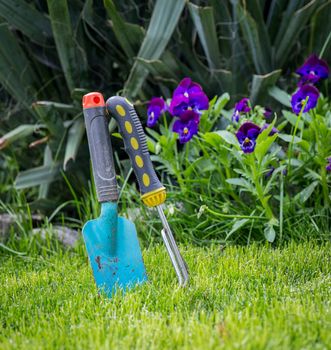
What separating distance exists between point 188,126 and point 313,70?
2.08ft

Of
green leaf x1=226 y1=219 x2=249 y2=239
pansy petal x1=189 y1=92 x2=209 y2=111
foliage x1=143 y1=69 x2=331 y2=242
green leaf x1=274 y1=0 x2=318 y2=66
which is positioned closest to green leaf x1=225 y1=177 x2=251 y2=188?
foliage x1=143 y1=69 x2=331 y2=242

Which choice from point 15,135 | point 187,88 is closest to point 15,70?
point 15,135

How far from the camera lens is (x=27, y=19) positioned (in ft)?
11.2

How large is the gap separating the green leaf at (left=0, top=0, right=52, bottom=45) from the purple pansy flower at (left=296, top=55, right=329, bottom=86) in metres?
1.45

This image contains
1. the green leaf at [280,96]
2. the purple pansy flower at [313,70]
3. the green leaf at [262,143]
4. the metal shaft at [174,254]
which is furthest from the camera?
the green leaf at [280,96]

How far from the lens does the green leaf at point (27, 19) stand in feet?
10.9

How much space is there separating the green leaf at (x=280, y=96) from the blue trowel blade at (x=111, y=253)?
139cm

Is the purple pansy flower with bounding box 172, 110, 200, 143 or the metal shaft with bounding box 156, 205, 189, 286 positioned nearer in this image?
the metal shaft with bounding box 156, 205, 189, 286

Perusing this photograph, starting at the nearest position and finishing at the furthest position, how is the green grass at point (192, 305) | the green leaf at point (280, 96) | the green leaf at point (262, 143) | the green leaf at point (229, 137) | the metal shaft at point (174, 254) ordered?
the green grass at point (192, 305) < the metal shaft at point (174, 254) < the green leaf at point (262, 143) < the green leaf at point (229, 137) < the green leaf at point (280, 96)

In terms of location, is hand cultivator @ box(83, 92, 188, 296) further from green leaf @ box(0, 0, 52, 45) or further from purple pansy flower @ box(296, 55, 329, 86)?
green leaf @ box(0, 0, 52, 45)

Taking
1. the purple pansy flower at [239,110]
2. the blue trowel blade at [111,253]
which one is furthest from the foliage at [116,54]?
the blue trowel blade at [111,253]

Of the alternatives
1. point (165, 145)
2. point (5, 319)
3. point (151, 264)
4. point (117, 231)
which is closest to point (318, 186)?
point (165, 145)

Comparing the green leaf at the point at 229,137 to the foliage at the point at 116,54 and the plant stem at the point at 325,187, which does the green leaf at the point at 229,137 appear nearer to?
the plant stem at the point at 325,187

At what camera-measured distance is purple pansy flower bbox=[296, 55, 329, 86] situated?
111 inches
